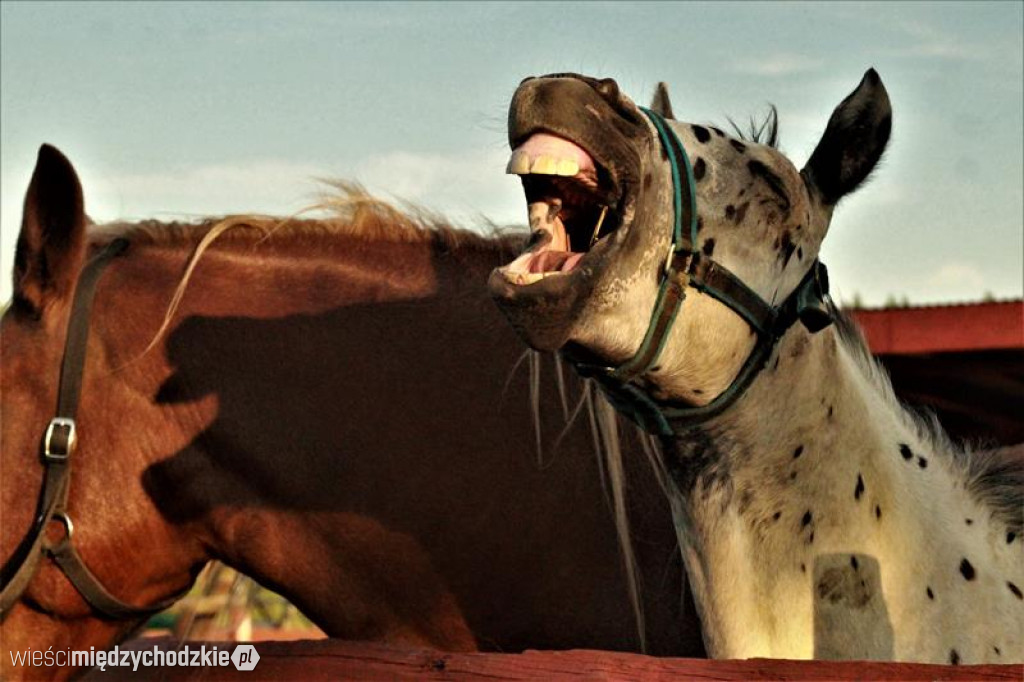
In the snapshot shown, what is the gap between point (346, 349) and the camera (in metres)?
3.39

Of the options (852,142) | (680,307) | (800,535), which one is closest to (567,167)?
(680,307)

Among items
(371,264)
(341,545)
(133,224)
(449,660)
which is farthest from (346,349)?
(449,660)

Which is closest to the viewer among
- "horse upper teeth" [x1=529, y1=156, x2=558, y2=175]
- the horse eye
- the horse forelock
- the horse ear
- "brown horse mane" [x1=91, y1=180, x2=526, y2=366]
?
"horse upper teeth" [x1=529, y1=156, x2=558, y2=175]

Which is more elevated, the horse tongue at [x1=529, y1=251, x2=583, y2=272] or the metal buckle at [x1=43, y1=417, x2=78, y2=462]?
the horse tongue at [x1=529, y1=251, x2=583, y2=272]

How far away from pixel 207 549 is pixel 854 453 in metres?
1.71

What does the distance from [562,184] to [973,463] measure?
1.09m

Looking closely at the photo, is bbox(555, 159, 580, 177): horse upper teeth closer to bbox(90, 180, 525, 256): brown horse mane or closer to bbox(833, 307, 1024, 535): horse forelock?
bbox(833, 307, 1024, 535): horse forelock

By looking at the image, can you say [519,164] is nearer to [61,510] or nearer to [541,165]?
[541,165]

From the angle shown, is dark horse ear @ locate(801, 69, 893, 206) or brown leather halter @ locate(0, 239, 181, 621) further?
brown leather halter @ locate(0, 239, 181, 621)

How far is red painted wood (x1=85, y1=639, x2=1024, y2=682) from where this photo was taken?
73.9 inches

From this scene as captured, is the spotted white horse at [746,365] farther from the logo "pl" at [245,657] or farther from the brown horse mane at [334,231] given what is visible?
the brown horse mane at [334,231]

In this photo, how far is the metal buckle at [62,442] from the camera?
3.20 m

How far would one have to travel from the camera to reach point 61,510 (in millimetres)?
3223

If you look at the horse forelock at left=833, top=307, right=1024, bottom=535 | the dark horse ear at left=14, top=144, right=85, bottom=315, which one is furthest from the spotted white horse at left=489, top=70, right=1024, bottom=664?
the dark horse ear at left=14, top=144, right=85, bottom=315
